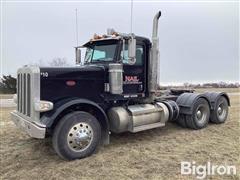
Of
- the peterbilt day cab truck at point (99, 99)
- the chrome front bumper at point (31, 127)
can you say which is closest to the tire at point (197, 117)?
the peterbilt day cab truck at point (99, 99)

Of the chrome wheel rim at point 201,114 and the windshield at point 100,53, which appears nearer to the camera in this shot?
the windshield at point 100,53

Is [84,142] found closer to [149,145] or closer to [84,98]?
[84,98]

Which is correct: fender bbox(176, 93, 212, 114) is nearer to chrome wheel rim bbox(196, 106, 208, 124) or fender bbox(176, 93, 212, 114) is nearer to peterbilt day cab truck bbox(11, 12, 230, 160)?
peterbilt day cab truck bbox(11, 12, 230, 160)

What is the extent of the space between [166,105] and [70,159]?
10.3ft

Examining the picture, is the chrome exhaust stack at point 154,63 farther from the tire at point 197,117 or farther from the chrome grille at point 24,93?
the chrome grille at point 24,93

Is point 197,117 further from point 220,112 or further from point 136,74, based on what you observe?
point 136,74

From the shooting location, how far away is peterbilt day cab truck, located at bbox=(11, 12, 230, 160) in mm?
5664

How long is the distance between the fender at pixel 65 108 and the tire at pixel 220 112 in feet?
13.7

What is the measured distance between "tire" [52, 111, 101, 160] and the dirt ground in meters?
0.18

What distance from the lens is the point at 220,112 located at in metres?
9.39

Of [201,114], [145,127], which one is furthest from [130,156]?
[201,114]

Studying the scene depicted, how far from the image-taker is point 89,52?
7.55 m

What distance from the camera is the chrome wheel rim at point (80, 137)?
18.7ft

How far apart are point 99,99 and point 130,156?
4.85ft
